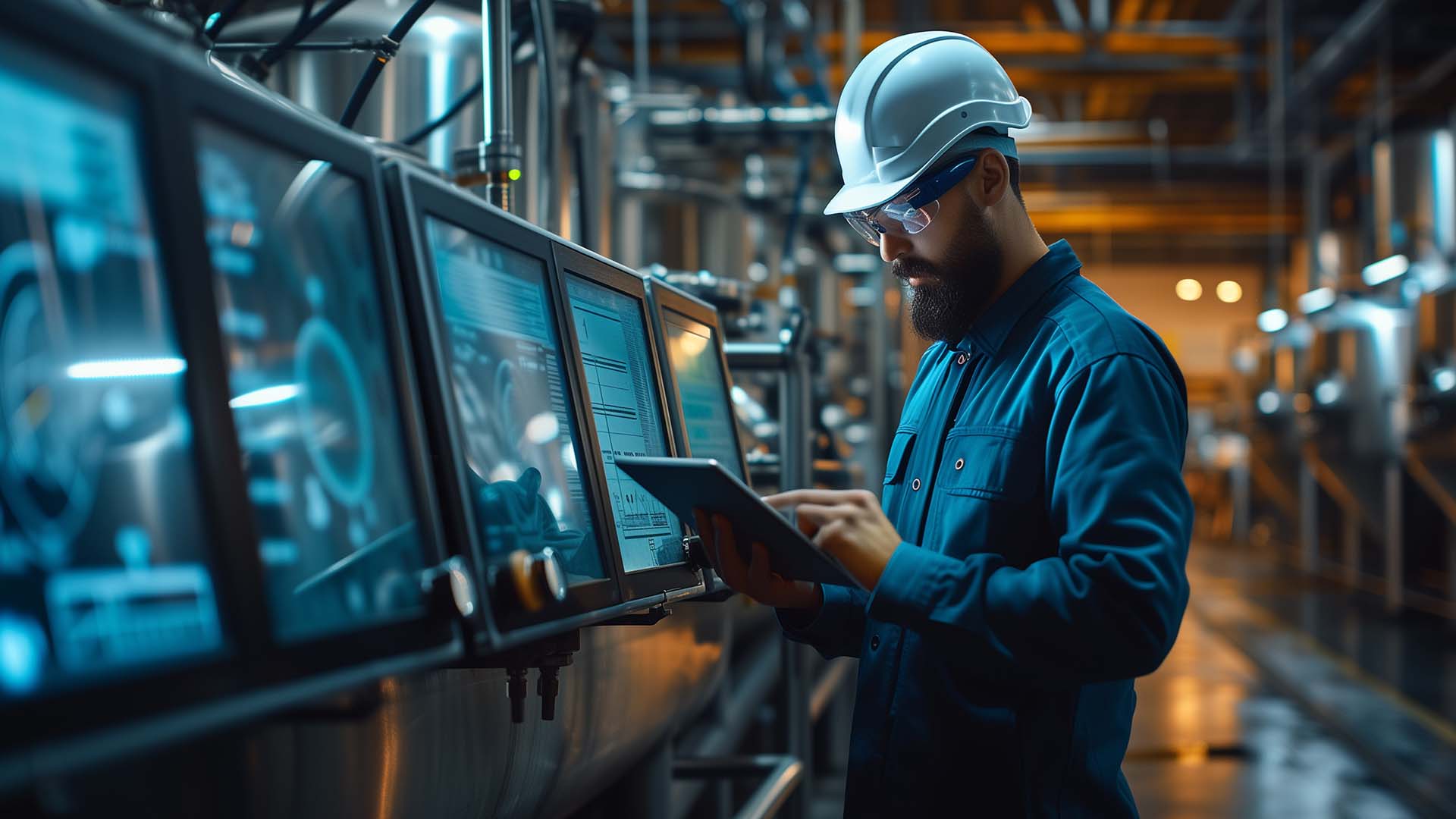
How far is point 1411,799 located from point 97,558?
3996 mm

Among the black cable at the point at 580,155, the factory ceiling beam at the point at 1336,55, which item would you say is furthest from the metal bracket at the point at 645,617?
the factory ceiling beam at the point at 1336,55

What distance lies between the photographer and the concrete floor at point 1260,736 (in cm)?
375

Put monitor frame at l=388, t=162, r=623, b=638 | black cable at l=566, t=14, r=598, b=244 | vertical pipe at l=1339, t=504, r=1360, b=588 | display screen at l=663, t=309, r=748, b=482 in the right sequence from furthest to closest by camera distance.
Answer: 1. vertical pipe at l=1339, t=504, r=1360, b=588
2. black cable at l=566, t=14, r=598, b=244
3. display screen at l=663, t=309, r=748, b=482
4. monitor frame at l=388, t=162, r=623, b=638

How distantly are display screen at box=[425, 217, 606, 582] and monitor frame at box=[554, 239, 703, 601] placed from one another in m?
0.02

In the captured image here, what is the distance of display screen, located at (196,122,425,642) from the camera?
0.66 metres

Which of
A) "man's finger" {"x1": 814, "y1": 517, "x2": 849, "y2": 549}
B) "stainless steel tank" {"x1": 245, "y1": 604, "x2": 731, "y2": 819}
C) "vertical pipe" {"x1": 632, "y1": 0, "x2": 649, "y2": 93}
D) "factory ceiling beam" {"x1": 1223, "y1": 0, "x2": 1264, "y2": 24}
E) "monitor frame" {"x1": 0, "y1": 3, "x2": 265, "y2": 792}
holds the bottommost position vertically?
"stainless steel tank" {"x1": 245, "y1": 604, "x2": 731, "y2": 819}

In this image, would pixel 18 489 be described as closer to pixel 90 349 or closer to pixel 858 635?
pixel 90 349

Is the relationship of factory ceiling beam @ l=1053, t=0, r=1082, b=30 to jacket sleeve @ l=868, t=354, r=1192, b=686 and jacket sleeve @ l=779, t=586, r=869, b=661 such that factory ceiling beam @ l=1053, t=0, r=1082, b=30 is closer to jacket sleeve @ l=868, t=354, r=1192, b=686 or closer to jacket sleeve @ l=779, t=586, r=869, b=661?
jacket sleeve @ l=779, t=586, r=869, b=661

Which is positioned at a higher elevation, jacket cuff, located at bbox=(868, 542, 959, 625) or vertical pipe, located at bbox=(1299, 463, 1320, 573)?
jacket cuff, located at bbox=(868, 542, 959, 625)

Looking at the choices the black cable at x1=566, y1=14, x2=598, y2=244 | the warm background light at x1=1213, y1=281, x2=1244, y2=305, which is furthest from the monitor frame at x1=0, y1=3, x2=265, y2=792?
the warm background light at x1=1213, y1=281, x2=1244, y2=305

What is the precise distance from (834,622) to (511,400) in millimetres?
492

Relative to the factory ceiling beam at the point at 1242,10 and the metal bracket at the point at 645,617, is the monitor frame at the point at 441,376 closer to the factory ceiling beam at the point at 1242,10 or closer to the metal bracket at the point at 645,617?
the metal bracket at the point at 645,617

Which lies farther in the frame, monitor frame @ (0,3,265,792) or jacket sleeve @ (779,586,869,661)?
jacket sleeve @ (779,586,869,661)

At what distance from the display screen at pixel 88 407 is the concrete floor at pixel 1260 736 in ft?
11.0
